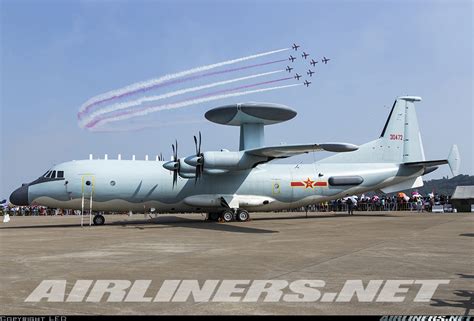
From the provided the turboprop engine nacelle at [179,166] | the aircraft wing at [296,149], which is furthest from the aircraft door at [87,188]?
the aircraft wing at [296,149]

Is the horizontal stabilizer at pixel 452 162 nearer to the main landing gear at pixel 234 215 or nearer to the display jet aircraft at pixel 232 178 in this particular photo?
the display jet aircraft at pixel 232 178

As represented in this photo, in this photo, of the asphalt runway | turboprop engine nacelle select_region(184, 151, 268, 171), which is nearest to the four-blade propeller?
turboprop engine nacelle select_region(184, 151, 268, 171)

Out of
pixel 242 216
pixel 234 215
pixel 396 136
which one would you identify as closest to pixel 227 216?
pixel 234 215

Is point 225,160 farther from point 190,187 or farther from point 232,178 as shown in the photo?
point 190,187

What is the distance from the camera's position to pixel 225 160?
26.5 meters

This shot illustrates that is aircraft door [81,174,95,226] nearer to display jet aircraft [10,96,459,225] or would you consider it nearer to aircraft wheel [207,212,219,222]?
display jet aircraft [10,96,459,225]

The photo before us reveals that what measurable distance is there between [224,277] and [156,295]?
188cm

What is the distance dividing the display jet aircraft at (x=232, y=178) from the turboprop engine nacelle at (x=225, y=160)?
2.4 inches

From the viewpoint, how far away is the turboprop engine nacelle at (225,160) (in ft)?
85.0

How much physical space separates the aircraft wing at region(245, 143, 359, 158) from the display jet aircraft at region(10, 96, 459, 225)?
0.19 feet

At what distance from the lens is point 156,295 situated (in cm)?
729

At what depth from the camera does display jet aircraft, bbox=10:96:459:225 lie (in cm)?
2620

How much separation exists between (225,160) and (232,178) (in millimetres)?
2739

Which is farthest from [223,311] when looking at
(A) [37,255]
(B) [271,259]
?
(A) [37,255]
